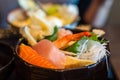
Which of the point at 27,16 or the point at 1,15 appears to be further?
the point at 1,15

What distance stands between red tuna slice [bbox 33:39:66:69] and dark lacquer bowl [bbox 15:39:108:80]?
23 millimetres

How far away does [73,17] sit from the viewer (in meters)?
1.01

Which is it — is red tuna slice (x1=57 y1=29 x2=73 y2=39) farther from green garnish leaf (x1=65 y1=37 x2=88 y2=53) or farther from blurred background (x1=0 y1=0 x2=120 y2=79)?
blurred background (x1=0 y1=0 x2=120 y2=79)

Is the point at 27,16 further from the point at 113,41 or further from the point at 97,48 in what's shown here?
the point at 97,48

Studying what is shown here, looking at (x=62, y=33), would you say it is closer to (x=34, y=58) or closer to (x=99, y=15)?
(x=34, y=58)

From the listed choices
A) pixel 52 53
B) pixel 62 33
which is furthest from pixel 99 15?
pixel 52 53

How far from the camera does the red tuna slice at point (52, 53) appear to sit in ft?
1.57

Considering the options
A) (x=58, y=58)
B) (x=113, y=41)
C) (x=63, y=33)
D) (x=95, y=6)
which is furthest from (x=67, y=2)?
(x=58, y=58)

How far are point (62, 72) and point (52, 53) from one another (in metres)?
0.05

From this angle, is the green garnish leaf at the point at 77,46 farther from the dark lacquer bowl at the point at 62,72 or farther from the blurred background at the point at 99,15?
the blurred background at the point at 99,15

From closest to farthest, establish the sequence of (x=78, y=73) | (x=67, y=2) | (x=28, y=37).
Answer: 1. (x=78, y=73)
2. (x=28, y=37)
3. (x=67, y=2)

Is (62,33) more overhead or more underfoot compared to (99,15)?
more overhead

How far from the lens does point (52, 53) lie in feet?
1.61

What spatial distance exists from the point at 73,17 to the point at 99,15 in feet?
0.60
